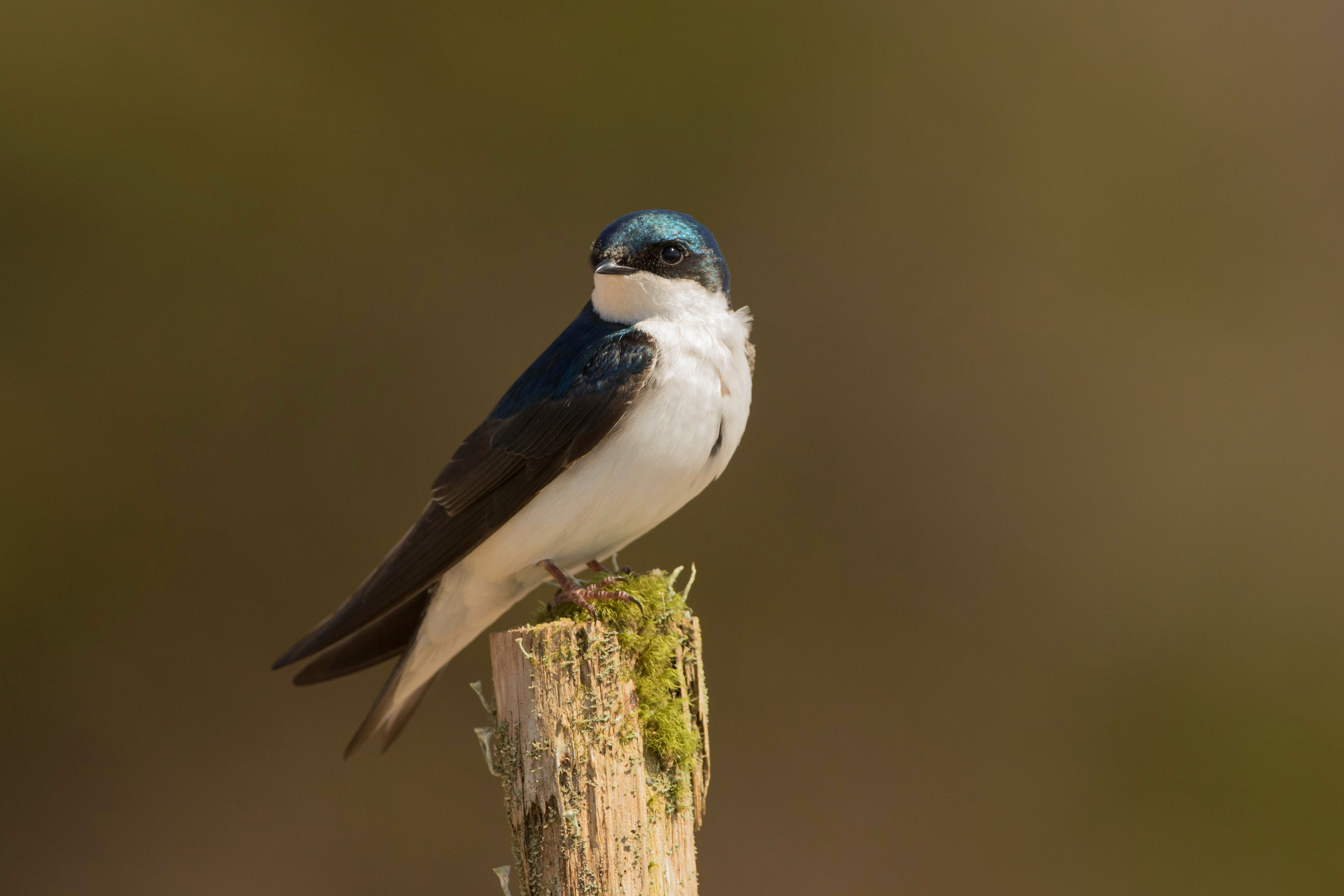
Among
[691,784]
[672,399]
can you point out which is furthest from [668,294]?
[691,784]

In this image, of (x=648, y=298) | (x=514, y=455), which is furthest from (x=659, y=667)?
(x=648, y=298)

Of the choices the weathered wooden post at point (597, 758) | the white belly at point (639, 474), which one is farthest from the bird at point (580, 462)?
the weathered wooden post at point (597, 758)

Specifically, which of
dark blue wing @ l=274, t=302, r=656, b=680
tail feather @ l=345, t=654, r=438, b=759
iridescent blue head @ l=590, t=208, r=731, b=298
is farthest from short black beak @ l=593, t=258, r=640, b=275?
tail feather @ l=345, t=654, r=438, b=759

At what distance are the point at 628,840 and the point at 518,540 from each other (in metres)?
0.62

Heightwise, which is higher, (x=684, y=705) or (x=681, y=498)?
(x=681, y=498)

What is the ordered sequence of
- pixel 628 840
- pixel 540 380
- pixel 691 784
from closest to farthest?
1. pixel 628 840
2. pixel 691 784
3. pixel 540 380

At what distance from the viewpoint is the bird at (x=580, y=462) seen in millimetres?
1775

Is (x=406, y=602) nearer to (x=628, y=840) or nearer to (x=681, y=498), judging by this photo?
(x=681, y=498)

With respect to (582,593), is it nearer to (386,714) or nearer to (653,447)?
(653,447)

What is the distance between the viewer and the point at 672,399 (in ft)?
5.80

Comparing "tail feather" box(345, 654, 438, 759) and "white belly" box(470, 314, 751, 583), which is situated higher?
"white belly" box(470, 314, 751, 583)

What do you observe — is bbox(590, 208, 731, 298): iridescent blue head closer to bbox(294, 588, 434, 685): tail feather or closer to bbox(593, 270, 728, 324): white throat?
bbox(593, 270, 728, 324): white throat

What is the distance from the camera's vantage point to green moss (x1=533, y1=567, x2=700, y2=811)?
1.52 m

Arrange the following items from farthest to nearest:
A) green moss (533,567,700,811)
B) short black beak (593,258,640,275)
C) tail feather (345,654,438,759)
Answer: tail feather (345,654,438,759)
short black beak (593,258,640,275)
green moss (533,567,700,811)
